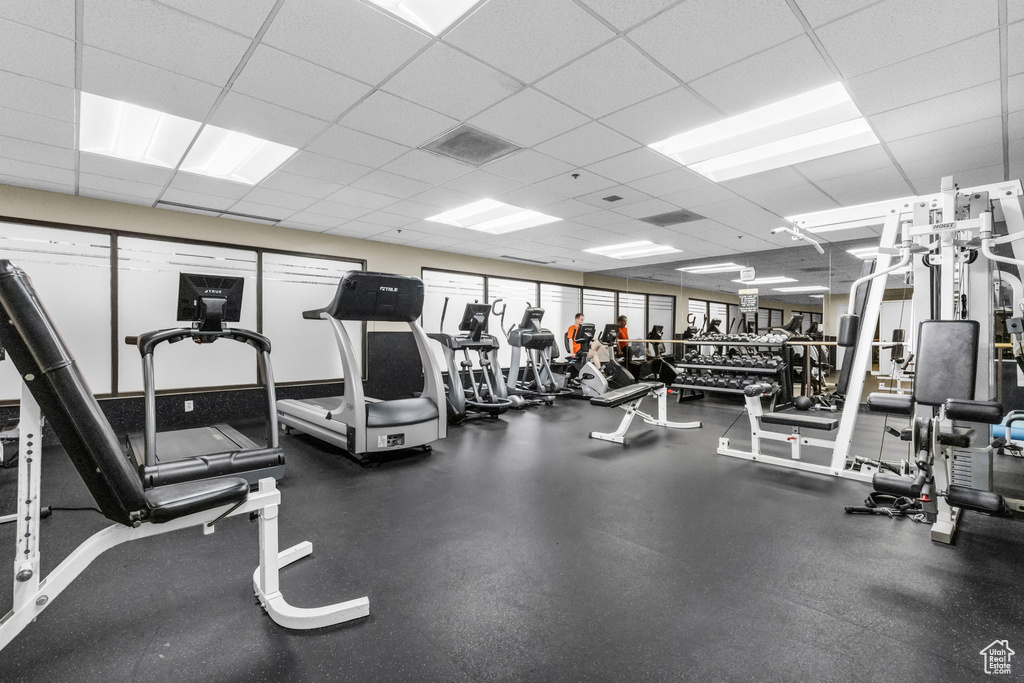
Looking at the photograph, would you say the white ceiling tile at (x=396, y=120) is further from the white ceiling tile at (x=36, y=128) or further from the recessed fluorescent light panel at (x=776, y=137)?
the white ceiling tile at (x=36, y=128)

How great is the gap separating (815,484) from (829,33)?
295cm

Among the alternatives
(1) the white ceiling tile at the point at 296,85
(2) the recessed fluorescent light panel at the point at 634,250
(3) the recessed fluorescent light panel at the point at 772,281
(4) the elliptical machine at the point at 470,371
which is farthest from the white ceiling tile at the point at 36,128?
(3) the recessed fluorescent light panel at the point at 772,281

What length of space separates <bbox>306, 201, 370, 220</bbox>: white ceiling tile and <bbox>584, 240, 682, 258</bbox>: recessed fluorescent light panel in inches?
155

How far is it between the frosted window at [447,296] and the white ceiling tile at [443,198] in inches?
99.6

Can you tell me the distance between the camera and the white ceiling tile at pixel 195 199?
15.8ft

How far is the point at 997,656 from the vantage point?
1589 millimetres

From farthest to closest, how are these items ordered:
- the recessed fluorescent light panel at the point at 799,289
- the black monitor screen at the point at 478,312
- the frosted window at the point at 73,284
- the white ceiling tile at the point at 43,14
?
the recessed fluorescent light panel at the point at 799,289, the black monitor screen at the point at 478,312, the frosted window at the point at 73,284, the white ceiling tile at the point at 43,14

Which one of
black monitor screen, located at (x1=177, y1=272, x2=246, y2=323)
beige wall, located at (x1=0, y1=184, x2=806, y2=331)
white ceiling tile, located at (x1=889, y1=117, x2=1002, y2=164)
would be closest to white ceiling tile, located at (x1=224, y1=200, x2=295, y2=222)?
beige wall, located at (x1=0, y1=184, x2=806, y2=331)

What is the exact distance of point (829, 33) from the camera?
2.32 metres

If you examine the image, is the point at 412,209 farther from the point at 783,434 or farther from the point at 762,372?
the point at 762,372

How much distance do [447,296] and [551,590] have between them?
652 cm

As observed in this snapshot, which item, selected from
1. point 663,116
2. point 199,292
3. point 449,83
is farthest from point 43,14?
point 663,116

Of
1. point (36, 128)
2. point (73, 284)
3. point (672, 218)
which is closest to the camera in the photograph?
point (36, 128)

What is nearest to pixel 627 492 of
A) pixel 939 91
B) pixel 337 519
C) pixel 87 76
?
pixel 337 519
